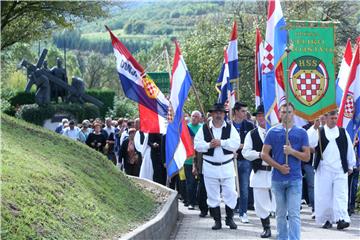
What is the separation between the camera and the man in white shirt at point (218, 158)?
14203mm

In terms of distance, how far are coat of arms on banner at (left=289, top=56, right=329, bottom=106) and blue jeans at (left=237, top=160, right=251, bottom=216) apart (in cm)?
218

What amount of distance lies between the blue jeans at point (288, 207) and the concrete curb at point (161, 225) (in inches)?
64.8

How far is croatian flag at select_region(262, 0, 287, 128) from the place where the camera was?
1307cm

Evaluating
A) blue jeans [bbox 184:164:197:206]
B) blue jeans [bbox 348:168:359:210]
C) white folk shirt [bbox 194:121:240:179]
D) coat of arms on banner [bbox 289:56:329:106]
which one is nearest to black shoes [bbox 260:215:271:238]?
white folk shirt [bbox 194:121:240:179]

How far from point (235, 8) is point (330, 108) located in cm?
2932

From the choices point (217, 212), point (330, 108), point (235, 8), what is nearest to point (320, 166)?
point (330, 108)

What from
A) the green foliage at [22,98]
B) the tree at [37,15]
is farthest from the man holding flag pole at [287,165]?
the green foliage at [22,98]

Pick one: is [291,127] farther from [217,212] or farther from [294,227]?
[217,212]

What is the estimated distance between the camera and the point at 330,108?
1463 centimetres

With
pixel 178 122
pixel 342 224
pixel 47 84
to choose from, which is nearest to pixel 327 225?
pixel 342 224

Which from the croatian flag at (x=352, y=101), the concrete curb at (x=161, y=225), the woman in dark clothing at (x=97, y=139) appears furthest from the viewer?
the woman in dark clothing at (x=97, y=139)

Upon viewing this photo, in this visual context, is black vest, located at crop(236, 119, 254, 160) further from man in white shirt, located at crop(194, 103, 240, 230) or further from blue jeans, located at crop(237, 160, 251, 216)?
man in white shirt, located at crop(194, 103, 240, 230)

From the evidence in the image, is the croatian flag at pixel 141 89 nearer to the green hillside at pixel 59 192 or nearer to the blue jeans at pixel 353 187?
the green hillside at pixel 59 192

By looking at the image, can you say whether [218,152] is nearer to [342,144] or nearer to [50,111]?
[342,144]
